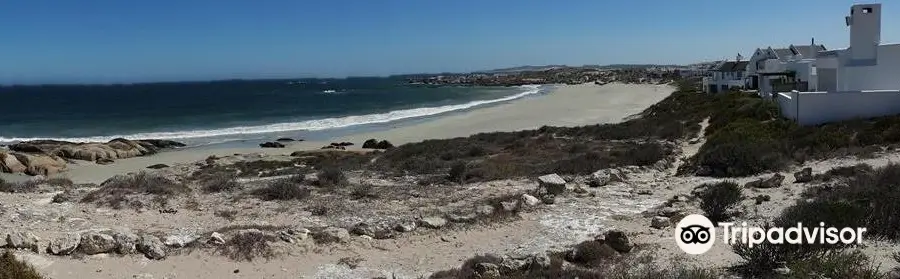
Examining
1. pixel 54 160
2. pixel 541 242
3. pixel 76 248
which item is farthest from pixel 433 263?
pixel 54 160

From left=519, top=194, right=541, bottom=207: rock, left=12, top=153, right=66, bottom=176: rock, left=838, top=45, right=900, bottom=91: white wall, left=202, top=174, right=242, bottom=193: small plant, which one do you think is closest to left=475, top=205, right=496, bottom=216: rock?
left=519, top=194, right=541, bottom=207: rock

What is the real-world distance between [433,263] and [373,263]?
0.88 metres

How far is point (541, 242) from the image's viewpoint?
10.5m

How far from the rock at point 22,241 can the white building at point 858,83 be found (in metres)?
22.0

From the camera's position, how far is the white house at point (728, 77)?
54.3 meters

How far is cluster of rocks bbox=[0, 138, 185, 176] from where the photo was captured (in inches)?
1101

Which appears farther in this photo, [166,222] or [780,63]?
[780,63]

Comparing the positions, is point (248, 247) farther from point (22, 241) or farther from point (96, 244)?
point (22, 241)

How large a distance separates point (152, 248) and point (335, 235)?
8.90 feet

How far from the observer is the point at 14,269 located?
25.2 feet

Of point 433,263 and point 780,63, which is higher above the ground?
point 780,63

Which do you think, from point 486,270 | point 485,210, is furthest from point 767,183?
point 486,270

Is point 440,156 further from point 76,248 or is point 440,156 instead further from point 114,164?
point 114,164

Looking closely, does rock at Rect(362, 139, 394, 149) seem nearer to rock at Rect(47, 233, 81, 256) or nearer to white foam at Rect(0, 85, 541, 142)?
white foam at Rect(0, 85, 541, 142)
